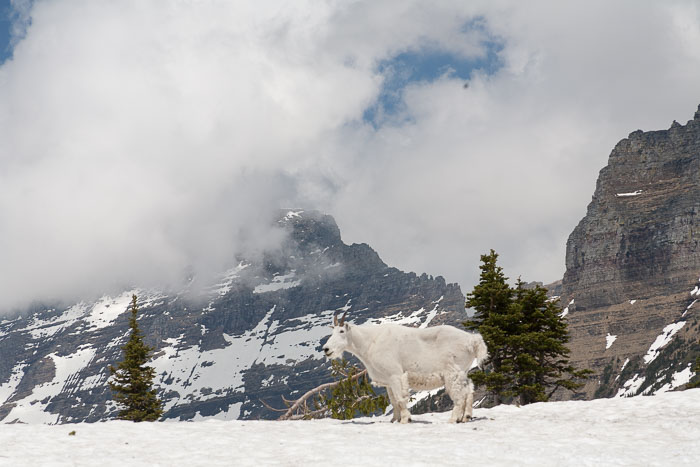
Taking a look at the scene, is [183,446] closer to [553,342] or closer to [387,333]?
[387,333]

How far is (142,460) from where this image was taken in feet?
44.0

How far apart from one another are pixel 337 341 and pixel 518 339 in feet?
72.7

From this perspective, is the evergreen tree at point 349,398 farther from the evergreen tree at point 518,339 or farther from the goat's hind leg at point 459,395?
the goat's hind leg at point 459,395

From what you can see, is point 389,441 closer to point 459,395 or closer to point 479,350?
point 459,395

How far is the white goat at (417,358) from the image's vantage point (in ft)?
63.7

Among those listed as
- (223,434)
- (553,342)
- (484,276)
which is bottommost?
(223,434)

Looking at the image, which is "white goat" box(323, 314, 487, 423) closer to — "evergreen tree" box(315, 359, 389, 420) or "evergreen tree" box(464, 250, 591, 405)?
"evergreen tree" box(315, 359, 389, 420)

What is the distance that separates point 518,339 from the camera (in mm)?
39531

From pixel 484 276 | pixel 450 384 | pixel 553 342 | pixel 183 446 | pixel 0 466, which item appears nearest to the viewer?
pixel 0 466

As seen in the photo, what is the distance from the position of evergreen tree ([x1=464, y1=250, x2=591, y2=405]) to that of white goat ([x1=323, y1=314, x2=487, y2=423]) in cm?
2002

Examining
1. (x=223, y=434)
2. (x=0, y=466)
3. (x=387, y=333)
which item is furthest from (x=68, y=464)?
(x=387, y=333)

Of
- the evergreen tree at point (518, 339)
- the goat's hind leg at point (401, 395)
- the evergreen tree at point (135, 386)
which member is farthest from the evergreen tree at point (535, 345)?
the evergreen tree at point (135, 386)

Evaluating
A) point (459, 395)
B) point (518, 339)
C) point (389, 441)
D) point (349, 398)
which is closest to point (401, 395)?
point (459, 395)

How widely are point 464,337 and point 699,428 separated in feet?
20.2
